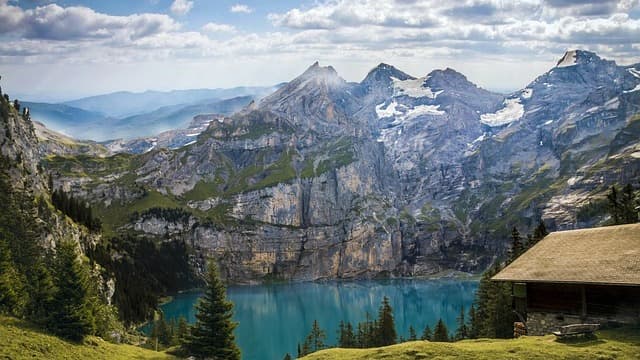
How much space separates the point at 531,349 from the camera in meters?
37.2

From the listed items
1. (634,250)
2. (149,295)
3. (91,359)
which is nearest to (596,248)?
(634,250)

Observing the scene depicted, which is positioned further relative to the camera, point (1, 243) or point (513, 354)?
point (1, 243)

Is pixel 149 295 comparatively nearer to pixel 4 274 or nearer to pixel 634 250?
pixel 4 274

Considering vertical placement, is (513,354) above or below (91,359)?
above

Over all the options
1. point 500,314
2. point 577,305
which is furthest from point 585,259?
point 500,314

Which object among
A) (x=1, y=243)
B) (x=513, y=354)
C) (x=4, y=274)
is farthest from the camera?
(x=1, y=243)

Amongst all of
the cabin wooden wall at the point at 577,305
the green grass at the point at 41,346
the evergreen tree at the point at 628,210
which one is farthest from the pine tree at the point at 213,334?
the evergreen tree at the point at 628,210

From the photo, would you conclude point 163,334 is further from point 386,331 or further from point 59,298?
point 59,298

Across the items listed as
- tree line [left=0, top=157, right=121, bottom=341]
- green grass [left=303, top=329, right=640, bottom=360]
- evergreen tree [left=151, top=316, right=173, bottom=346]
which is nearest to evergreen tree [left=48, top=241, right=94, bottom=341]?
tree line [left=0, top=157, right=121, bottom=341]

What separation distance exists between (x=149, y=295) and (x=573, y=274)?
167 m

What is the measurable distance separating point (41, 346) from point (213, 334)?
56.2 ft

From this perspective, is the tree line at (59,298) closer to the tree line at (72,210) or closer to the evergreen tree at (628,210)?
the evergreen tree at (628,210)

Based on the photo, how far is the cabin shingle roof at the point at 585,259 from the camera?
4206cm

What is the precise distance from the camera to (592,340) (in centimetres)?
3872
